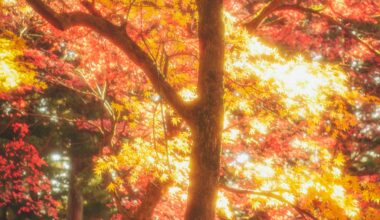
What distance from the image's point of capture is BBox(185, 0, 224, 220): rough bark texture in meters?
3.36

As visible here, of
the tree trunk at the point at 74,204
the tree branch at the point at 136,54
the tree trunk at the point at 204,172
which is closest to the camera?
the tree trunk at the point at 204,172

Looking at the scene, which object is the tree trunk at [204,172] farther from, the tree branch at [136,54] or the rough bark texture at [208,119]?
the tree branch at [136,54]

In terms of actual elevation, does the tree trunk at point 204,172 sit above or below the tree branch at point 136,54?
below

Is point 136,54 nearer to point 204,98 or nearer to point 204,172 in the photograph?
point 204,98

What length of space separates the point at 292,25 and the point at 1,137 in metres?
12.0

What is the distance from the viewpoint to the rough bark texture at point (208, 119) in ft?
11.0

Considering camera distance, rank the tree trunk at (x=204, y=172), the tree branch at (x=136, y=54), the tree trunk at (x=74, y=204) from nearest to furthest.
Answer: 1. the tree trunk at (x=204, y=172)
2. the tree branch at (x=136, y=54)
3. the tree trunk at (x=74, y=204)

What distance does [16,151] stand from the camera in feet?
42.8

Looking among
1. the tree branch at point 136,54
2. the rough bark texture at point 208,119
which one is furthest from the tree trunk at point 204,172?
the tree branch at point 136,54

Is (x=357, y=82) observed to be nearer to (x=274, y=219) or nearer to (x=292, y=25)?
(x=292, y=25)

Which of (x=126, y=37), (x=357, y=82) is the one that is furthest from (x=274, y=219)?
(x=126, y=37)

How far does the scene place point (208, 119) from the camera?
3490 millimetres

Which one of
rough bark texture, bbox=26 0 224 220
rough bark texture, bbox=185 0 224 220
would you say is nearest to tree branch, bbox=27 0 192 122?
rough bark texture, bbox=26 0 224 220

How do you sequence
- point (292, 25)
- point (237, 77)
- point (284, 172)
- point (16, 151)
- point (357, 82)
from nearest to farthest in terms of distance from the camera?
1. point (284, 172)
2. point (237, 77)
3. point (292, 25)
4. point (357, 82)
5. point (16, 151)
